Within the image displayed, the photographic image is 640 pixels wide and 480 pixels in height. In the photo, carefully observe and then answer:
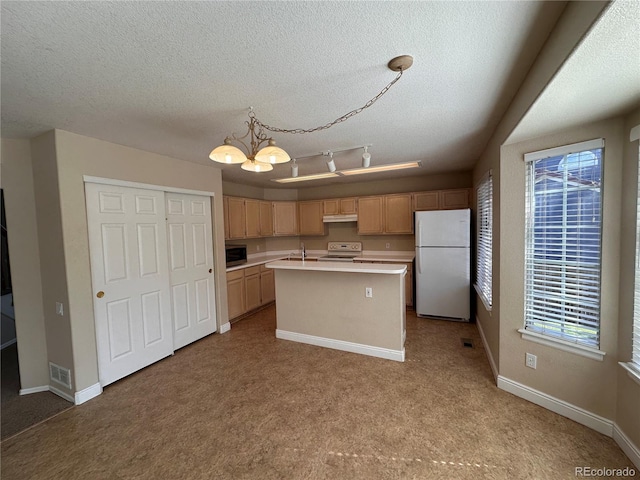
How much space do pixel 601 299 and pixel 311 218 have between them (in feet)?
15.2

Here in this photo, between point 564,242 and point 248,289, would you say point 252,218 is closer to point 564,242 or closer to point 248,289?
point 248,289

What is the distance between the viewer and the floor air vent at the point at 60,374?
8.23ft

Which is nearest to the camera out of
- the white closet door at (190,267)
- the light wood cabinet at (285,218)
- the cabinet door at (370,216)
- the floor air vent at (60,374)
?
the floor air vent at (60,374)

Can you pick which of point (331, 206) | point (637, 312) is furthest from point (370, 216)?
point (637, 312)

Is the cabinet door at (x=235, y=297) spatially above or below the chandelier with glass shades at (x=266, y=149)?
below

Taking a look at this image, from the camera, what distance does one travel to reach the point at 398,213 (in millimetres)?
5059

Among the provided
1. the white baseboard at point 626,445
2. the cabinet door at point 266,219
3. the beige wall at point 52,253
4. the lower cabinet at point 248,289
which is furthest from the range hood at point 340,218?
the white baseboard at point 626,445

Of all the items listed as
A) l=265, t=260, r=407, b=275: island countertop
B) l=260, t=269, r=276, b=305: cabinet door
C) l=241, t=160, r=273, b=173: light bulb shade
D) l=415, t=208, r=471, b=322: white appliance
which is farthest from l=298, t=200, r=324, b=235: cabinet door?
l=241, t=160, r=273, b=173: light bulb shade

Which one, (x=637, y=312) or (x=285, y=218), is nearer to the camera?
(x=637, y=312)

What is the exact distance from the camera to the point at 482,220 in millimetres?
3537

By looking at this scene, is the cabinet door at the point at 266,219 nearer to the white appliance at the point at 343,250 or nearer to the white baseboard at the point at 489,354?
the white appliance at the point at 343,250

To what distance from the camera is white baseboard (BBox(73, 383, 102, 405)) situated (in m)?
2.46

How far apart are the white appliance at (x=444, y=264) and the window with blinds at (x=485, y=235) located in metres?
0.27

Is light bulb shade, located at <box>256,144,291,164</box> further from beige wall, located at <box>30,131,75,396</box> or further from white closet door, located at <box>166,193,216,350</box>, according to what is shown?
white closet door, located at <box>166,193,216,350</box>
